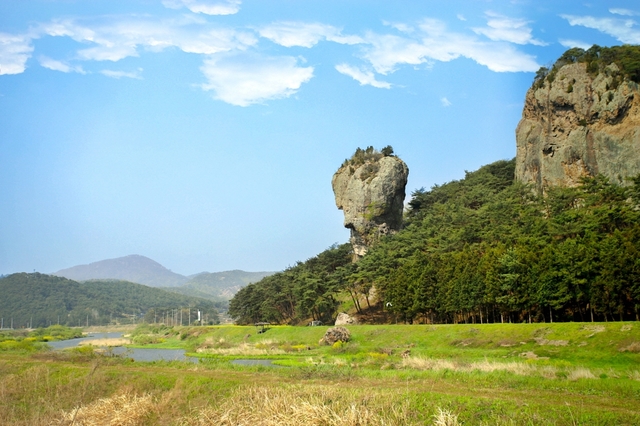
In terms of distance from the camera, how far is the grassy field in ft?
47.6

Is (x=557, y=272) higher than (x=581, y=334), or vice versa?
(x=557, y=272)

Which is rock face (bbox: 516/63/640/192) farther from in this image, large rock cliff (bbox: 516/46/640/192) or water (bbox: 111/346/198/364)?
water (bbox: 111/346/198/364)

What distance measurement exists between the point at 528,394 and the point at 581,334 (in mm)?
15648

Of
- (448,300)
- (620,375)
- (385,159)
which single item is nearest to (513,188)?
(385,159)

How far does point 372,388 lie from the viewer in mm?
17688

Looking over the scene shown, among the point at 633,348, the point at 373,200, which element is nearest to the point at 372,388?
the point at 633,348

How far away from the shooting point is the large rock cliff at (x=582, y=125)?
208 feet

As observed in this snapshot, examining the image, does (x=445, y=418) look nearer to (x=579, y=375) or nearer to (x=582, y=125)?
(x=579, y=375)

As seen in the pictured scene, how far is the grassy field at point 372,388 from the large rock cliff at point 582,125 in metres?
40.4

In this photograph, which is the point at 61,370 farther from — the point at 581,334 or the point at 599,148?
the point at 599,148

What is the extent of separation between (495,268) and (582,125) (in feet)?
117

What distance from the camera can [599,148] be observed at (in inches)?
2566

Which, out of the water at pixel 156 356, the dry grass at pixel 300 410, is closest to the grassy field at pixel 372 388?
the dry grass at pixel 300 410

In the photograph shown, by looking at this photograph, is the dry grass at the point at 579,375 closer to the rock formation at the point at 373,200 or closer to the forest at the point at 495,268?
the forest at the point at 495,268
